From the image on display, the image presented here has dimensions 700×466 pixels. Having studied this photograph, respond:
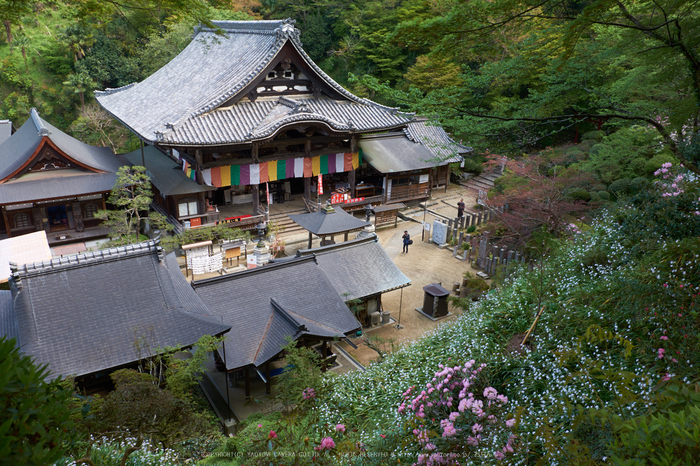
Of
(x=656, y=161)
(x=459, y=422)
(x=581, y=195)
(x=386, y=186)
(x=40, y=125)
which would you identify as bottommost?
(x=386, y=186)

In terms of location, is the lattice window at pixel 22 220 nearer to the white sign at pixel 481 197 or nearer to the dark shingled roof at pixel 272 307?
the dark shingled roof at pixel 272 307

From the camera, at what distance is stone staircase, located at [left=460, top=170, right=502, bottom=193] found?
25984 millimetres

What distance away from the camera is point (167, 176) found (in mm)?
19938

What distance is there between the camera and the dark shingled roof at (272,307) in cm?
1014

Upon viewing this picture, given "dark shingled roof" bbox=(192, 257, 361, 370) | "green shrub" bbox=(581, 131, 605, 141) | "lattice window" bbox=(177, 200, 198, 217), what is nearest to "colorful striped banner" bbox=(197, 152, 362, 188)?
"lattice window" bbox=(177, 200, 198, 217)

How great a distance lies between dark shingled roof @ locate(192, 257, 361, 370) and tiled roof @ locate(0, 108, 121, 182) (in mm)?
11570

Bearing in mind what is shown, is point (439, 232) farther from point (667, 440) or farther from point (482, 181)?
point (667, 440)

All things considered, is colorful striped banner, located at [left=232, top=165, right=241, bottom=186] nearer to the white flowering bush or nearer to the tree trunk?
the white flowering bush

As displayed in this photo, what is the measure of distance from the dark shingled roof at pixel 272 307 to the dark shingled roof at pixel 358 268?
834 mm

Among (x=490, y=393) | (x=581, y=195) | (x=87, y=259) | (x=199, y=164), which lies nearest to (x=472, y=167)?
(x=581, y=195)

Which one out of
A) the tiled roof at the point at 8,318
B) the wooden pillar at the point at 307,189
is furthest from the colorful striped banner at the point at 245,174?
the tiled roof at the point at 8,318

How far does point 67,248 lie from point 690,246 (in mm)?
19571

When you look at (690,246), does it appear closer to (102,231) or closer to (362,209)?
(362,209)

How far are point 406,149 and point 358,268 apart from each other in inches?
488
